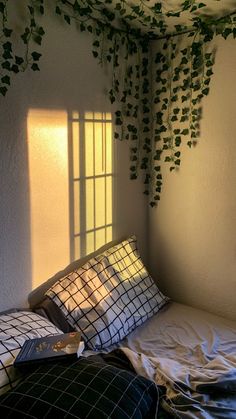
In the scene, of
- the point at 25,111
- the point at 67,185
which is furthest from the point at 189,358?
the point at 25,111

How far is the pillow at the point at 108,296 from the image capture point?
1787 millimetres

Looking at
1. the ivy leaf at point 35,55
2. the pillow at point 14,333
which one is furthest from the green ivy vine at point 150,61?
the pillow at point 14,333

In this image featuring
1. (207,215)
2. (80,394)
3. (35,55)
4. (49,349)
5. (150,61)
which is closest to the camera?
(80,394)

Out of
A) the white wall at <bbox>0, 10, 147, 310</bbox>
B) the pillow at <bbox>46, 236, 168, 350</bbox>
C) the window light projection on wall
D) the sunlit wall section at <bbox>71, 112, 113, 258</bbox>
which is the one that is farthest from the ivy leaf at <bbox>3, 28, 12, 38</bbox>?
the pillow at <bbox>46, 236, 168, 350</bbox>

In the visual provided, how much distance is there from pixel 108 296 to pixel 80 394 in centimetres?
79

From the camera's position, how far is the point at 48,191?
1854 mm

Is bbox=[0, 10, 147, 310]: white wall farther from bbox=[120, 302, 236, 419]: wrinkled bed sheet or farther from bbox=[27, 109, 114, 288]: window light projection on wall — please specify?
bbox=[120, 302, 236, 419]: wrinkled bed sheet

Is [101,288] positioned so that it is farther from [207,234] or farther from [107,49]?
[107,49]

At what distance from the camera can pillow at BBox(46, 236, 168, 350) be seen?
5.86 feet

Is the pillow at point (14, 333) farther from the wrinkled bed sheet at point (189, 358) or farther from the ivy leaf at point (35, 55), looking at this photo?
the ivy leaf at point (35, 55)

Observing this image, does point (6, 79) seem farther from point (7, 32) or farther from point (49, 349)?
point (49, 349)

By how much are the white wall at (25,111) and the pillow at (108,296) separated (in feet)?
0.74

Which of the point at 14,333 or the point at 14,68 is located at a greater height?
the point at 14,68

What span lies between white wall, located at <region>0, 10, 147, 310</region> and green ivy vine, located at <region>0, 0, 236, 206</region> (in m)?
0.07
